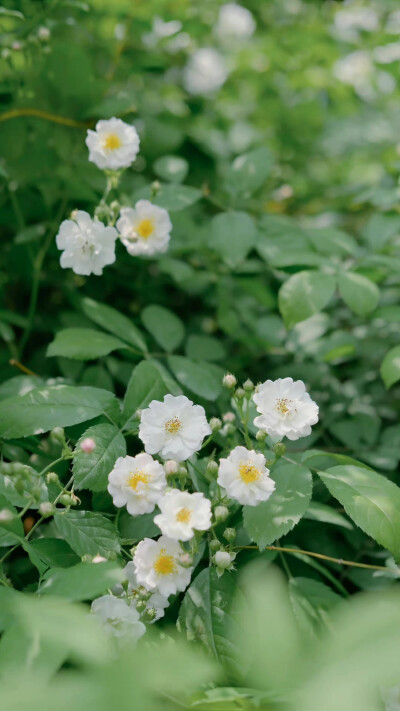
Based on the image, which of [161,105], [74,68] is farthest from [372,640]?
[161,105]

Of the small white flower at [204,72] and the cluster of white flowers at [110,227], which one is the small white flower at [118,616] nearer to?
the cluster of white flowers at [110,227]

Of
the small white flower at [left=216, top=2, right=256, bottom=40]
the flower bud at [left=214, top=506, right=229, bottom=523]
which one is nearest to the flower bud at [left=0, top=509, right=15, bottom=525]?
the flower bud at [left=214, top=506, right=229, bottom=523]

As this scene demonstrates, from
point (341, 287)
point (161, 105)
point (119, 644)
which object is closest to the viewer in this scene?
point (119, 644)

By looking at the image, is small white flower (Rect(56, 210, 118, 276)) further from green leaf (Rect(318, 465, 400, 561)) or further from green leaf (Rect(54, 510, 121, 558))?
green leaf (Rect(318, 465, 400, 561))

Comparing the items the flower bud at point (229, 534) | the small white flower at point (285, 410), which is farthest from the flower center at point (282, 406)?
the flower bud at point (229, 534)

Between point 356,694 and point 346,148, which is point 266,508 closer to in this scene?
point 356,694

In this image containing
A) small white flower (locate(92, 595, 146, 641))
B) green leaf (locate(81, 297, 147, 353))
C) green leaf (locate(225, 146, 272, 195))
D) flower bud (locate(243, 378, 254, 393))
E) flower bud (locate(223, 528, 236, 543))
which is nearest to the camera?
small white flower (locate(92, 595, 146, 641))

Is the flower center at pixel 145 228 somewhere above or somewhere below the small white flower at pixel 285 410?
above
